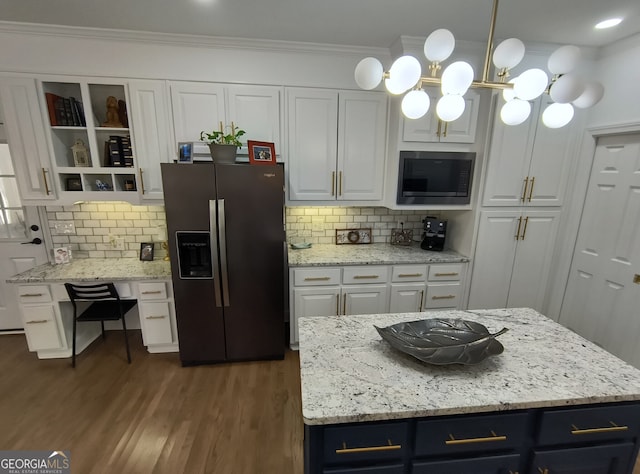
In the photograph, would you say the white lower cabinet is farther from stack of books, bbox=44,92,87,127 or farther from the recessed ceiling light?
stack of books, bbox=44,92,87,127

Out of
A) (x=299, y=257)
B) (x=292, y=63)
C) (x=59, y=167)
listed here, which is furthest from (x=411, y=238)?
(x=59, y=167)

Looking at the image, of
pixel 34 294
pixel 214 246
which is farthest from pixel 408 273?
pixel 34 294

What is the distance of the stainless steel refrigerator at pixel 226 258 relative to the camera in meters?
2.20

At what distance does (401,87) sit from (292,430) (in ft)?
6.99

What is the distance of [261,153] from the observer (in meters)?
2.41

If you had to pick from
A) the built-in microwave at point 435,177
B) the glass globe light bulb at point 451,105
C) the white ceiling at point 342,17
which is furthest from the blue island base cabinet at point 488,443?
the white ceiling at point 342,17

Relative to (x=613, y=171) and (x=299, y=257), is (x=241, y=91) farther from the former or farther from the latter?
(x=613, y=171)

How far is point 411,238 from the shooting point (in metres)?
3.15

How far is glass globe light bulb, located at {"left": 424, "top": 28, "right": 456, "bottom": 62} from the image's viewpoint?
1.01 meters

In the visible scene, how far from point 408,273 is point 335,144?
141 centimetres

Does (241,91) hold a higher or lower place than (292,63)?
lower

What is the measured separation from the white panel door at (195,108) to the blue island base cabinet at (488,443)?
2.43 metres

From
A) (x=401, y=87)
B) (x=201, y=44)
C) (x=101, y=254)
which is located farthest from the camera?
(x=101, y=254)

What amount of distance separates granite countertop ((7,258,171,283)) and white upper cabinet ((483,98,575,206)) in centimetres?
305
